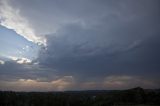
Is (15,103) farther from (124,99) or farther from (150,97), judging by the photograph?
(150,97)

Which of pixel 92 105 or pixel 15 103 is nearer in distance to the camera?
pixel 92 105

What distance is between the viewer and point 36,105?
134m

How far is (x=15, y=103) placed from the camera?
137875 mm

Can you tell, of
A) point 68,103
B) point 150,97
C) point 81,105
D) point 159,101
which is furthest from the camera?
point 68,103

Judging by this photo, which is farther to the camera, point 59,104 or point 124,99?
point 59,104

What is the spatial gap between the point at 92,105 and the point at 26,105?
35712mm

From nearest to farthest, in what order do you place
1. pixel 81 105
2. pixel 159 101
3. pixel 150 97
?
pixel 159 101 → pixel 150 97 → pixel 81 105

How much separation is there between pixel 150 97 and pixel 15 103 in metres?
70.7

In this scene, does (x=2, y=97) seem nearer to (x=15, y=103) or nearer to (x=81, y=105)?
(x=15, y=103)

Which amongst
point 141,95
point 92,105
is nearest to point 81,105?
point 92,105

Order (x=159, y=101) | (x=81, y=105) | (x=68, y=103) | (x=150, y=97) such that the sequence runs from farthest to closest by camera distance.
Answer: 1. (x=68, y=103)
2. (x=81, y=105)
3. (x=150, y=97)
4. (x=159, y=101)

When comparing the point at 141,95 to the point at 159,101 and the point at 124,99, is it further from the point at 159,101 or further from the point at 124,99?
the point at 159,101

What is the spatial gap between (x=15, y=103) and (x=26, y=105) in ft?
27.9

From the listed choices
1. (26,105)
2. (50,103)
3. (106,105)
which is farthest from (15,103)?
(106,105)
